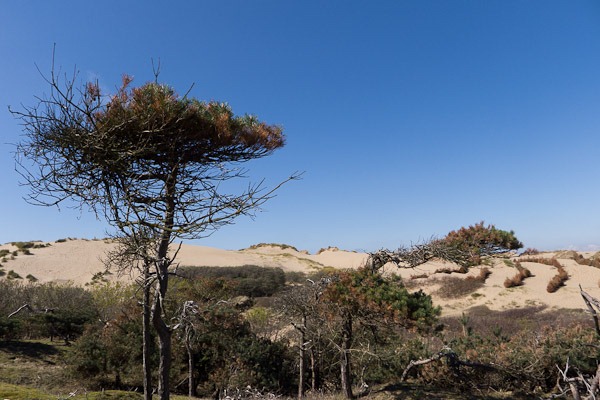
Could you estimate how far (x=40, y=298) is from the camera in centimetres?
1962

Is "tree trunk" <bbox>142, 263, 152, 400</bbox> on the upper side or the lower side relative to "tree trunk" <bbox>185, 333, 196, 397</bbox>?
upper

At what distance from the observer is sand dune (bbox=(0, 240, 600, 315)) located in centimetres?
2438

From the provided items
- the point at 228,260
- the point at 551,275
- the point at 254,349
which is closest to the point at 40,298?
the point at 254,349

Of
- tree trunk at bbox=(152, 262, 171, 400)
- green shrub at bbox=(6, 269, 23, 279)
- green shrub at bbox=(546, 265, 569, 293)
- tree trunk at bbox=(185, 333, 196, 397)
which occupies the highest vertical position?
green shrub at bbox=(6, 269, 23, 279)

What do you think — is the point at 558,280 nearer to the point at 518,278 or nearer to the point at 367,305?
the point at 518,278

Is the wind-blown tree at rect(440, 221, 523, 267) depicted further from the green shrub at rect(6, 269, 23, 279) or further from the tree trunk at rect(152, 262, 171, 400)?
the green shrub at rect(6, 269, 23, 279)

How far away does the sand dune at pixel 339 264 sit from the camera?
24375 mm

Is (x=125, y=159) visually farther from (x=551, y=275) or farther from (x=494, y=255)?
(x=551, y=275)

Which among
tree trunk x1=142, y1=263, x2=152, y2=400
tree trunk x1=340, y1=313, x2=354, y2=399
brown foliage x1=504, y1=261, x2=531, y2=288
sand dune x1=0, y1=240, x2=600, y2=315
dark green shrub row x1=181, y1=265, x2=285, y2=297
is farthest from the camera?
dark green shrub row x1=181, y1=265, x2=285, y2=297

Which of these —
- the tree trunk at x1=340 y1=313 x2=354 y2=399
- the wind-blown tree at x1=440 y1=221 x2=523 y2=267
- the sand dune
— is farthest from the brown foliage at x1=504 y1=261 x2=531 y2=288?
the tree trunk at x1=340 y1=313 x2=354 y2=399

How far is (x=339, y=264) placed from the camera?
53938 mm

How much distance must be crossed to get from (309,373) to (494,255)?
22.9 feet

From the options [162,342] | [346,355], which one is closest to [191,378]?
[346,355]

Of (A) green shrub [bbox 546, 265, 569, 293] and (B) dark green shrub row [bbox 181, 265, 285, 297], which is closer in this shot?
(A) green shrub [bbox 546, 265, 569, 293]
